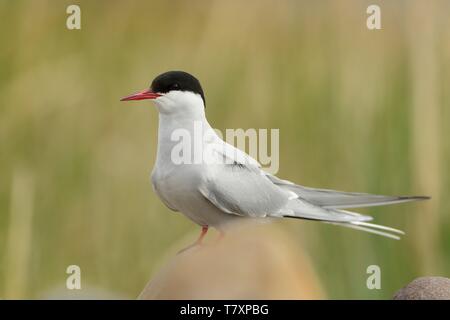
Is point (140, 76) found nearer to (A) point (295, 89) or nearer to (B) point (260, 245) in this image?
(A) point (295, 89)

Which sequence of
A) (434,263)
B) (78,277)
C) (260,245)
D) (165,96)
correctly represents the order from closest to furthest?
1. (260,245)
2. (165,96)
3. (78,277)
4. (434,263)

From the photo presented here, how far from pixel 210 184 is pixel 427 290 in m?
0.68

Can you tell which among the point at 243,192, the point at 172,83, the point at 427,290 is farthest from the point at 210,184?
the point at 427,290

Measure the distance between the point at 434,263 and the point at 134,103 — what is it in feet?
3.84

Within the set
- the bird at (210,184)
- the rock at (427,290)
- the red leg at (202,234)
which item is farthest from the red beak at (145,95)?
the rock at (427,290)

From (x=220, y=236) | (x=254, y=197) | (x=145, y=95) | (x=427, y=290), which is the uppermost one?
(x=145, y=95)

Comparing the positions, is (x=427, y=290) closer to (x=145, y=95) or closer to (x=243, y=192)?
(x=243, y=192)

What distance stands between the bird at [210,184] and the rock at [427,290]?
17 centimetres

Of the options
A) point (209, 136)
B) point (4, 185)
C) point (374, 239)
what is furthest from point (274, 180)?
point (4, 185)

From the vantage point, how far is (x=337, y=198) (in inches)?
111

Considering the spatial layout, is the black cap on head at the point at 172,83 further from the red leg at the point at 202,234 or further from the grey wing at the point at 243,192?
the red leg at the point at 202,234

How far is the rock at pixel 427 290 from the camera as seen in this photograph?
265 cm

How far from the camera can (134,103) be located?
3.36 metres
